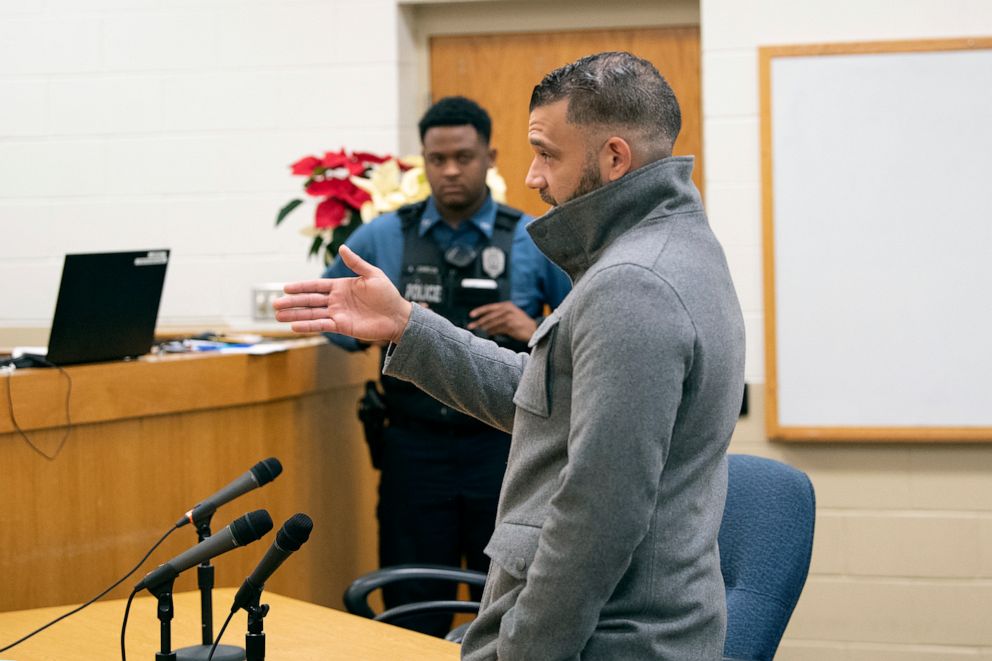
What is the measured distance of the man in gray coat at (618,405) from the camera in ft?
4.20

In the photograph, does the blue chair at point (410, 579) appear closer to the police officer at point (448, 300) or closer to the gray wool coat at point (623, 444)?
the police officer at point (448, 300)

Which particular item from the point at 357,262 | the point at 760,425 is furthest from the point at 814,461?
the point at 357,262

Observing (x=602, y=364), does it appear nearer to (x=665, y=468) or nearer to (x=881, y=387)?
(x=665, y=468)

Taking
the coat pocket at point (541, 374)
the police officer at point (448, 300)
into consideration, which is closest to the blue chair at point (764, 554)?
the coat pocket at point (541, 374)

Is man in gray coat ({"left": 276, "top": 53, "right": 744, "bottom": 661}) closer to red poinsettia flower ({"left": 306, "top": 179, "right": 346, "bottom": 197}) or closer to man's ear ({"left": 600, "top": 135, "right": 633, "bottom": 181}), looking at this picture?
man's ear ({"left": 600, "top": 135, "right": 633, "bottom": 181})

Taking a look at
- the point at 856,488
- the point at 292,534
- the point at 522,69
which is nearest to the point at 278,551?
the point at 292,534

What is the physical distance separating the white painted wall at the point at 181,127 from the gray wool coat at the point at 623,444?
269 cm

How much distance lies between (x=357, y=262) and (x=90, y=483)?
128 centimetres

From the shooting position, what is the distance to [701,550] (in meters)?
1.38

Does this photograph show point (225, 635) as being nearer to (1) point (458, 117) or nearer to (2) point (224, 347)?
(2) point (224, 347)

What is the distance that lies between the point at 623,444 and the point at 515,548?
214 millimetres

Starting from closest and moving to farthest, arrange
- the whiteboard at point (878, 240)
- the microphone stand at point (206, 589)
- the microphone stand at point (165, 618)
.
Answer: the microphone stand at point (165, 618)
the microphone stand at point (206, 589)
the whiteboard at point (878, 240)

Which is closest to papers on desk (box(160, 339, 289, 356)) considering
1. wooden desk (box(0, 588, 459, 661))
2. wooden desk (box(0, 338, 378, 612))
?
wooden desk (box(0, 338, 378, 612))

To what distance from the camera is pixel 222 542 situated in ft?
4.79
